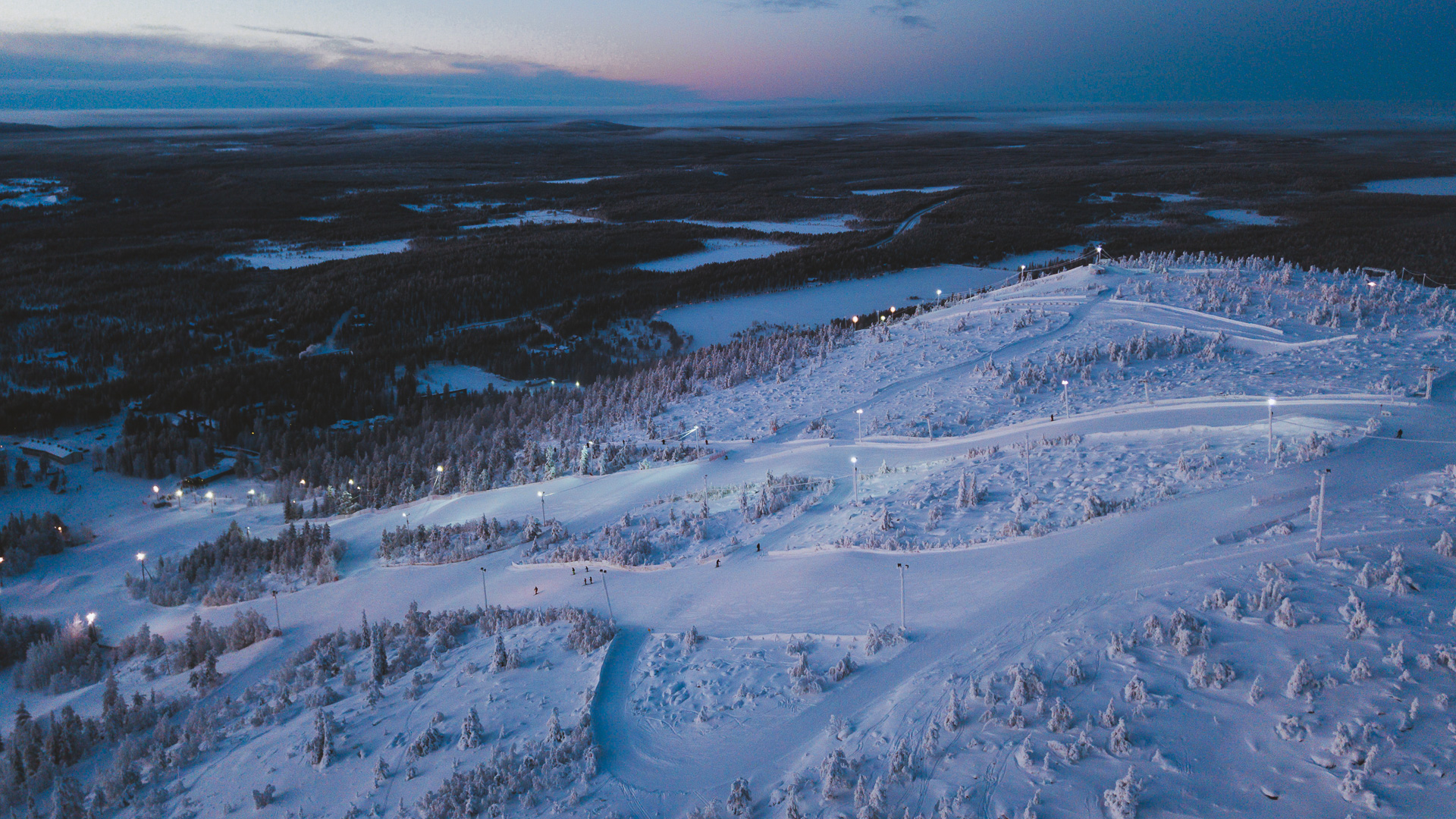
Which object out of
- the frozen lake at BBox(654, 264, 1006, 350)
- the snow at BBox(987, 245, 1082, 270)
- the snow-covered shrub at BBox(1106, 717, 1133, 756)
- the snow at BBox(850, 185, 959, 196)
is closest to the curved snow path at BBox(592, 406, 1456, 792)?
the snow-covered shrub at BBox(1106, 717, 1133, 756)

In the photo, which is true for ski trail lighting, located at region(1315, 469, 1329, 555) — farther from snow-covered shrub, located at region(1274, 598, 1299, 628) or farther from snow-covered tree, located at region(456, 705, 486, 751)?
snow-covered tree, located at region(456, 705, 486, 751)

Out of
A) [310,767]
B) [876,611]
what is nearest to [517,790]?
[310,767]

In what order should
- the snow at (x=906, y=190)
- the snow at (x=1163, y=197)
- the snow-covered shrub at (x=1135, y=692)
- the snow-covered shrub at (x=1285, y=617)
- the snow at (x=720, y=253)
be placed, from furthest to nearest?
the snow at (x=906, y=190), the snow at (x=1163, y=197), the snow at (x=720, y=253), the snow-covered shrub at (x=1285, y=617), the snow-covered shrub at (x=1135, y=692)

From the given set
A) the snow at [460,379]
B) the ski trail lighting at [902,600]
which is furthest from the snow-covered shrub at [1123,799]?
the snow at [460,379]

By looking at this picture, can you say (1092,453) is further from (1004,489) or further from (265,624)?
(265,624)

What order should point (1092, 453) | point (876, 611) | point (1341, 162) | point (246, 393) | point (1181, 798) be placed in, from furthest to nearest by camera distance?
point (1341, 162) < point (246, 393) < point (1092, 453) < point (876, 611) < point (1181, 798)

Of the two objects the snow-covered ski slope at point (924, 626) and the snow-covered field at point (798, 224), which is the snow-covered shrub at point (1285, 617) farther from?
the snow-covered field at point (798, 224)

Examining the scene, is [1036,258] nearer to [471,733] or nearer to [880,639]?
[880,639]
